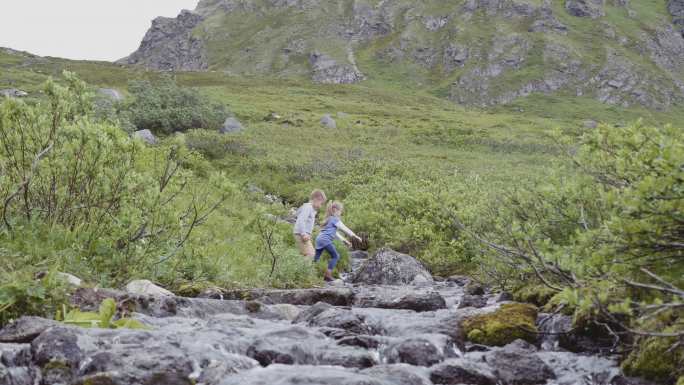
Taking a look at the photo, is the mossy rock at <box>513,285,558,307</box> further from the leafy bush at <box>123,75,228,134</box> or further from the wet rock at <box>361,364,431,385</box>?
the leafy bush at <box>123,75,228,134</box>

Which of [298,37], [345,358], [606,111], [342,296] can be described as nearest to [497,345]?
[345,358]

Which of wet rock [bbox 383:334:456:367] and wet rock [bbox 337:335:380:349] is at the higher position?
wet rock [bbox 383:334:456:367]

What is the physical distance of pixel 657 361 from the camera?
5488 millimetres

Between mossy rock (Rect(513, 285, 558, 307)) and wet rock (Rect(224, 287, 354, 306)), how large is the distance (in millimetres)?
2932

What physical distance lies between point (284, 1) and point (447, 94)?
7874 centimetres

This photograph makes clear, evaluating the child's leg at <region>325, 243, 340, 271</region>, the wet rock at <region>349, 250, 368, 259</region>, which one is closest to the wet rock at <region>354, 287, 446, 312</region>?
the child's leg at <region>325, 243, 340, 271</region>

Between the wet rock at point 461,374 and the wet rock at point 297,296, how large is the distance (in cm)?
445

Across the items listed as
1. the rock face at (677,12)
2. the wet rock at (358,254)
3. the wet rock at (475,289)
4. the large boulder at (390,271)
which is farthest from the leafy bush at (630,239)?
the rock face at (677,12)

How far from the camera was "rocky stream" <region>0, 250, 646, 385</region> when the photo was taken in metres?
5.31

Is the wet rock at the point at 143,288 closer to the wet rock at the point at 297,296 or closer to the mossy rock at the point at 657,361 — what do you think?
the wet rock at the point at 297,296

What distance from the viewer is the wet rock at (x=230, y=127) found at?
45.2m

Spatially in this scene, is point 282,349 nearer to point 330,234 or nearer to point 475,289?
point 475,289

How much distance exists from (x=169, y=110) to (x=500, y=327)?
3706 cm

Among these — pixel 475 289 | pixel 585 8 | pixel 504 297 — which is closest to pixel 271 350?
pixel 504 297
